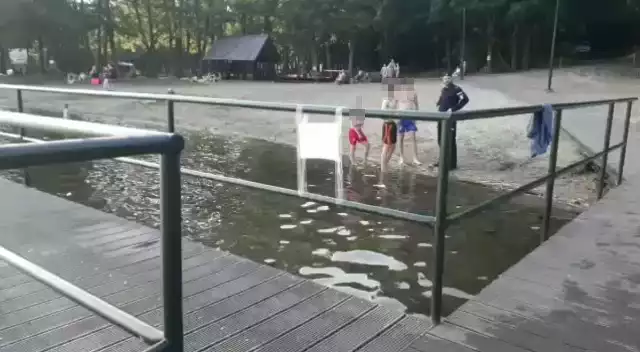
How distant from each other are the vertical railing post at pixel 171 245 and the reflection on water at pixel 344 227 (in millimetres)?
1827

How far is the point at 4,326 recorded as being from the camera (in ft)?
7.79

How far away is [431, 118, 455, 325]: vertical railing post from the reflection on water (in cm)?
121

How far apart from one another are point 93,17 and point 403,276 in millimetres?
37823

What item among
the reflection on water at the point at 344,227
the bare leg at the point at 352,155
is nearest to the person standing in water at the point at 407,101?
the reflection on water at the point at 344,227

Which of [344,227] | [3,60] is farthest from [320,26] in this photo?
[344,227]

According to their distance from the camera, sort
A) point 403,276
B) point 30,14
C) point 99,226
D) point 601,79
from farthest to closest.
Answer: point 30,14, point 601,79, point 403,276, point 99,226

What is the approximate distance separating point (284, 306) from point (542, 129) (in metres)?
2.23

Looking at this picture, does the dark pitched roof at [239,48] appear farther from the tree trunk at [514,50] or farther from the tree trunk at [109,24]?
the tree trunk at [514,50]

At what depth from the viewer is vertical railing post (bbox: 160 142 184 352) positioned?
1.34m

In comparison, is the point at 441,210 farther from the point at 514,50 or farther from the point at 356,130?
the point at 514,50

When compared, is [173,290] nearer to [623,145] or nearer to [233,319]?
[233,319]

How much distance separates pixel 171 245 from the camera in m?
1.38

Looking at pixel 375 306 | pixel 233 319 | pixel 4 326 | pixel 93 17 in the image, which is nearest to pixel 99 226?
pixel 4 326

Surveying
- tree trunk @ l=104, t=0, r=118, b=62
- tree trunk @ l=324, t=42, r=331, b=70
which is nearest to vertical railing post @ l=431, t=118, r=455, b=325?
tree trunk @ l=104, t=0, r=118, b=62
